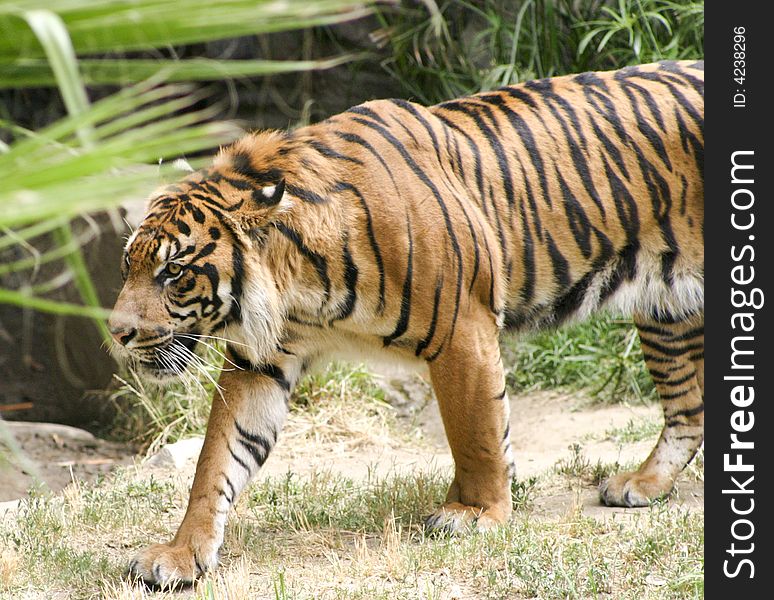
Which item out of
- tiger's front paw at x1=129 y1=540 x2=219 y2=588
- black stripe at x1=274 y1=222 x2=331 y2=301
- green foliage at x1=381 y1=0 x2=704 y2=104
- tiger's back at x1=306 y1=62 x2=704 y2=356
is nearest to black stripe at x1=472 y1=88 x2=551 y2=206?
tiger's back at x1=306 y1=62 x2=704 y2=356

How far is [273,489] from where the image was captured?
468 cm

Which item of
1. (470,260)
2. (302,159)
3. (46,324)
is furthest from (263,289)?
(46,324)

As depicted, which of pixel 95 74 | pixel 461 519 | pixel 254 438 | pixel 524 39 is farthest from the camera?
pixel 524 39

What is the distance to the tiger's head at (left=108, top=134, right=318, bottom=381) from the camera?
3.65 m

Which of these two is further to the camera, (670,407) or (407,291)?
(670,407)

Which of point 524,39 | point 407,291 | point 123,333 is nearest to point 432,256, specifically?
point 407,291

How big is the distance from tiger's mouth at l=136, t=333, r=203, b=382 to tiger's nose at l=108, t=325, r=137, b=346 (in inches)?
3.2

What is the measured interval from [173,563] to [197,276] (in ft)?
3.35

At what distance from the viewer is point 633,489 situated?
14.6ft

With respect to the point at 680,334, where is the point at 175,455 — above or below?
below

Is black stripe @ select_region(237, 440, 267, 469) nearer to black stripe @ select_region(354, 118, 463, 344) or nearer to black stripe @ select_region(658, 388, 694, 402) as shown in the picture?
black stripe @ select_region(354, 118, 463, 344)

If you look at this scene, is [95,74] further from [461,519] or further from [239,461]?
[461,519]

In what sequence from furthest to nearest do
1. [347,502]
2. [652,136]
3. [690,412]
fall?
1. [690,412]
2. [347,502]
3. [652,136]
